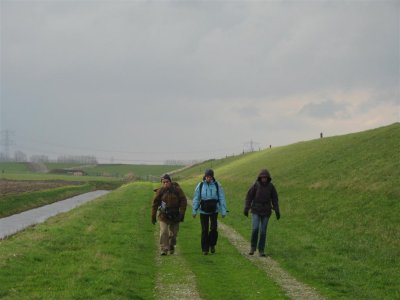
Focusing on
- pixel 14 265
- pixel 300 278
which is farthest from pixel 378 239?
pixel 14 265

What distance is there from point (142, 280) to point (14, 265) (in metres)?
4.30

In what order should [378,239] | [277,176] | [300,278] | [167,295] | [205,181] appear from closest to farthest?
[167,295]
[300,278]
[205,181]
[378,239]
[277,176]

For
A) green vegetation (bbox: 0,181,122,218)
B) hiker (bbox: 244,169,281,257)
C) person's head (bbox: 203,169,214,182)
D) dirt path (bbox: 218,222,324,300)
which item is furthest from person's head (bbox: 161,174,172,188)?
green vegetation (bbox: 0,181,122,218)

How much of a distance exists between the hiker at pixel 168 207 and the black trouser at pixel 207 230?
0.81 metres

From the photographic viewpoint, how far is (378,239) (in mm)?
18781

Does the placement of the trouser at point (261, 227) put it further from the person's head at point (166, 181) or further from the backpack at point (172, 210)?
the person's head at point (166, 181)

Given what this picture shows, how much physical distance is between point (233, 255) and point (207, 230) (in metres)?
1.27

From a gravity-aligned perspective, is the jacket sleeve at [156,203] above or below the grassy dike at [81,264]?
above

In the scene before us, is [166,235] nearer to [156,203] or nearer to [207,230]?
[156,203]

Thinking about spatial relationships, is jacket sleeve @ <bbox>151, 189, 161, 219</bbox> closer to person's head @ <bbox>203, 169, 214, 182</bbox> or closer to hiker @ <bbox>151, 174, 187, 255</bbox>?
hiker @ <bbox>151, 174, 187, 255</bbox>

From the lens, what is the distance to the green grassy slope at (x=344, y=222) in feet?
46.0

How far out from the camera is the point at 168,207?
16688 mm

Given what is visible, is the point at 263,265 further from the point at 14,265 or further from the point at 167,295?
the point at 14,265

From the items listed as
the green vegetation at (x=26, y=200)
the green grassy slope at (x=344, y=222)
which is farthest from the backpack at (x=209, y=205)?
the green vegetation at (x=26, y=200)
